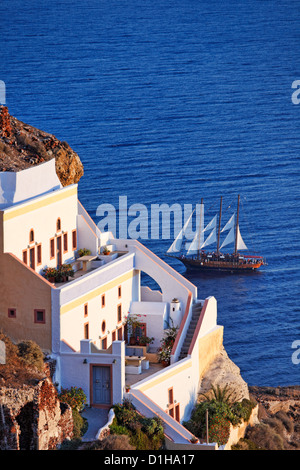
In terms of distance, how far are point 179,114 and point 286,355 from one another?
82.8m

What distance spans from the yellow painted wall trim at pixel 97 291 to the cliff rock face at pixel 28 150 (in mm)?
26752

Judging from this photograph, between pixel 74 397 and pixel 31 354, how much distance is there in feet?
10.8

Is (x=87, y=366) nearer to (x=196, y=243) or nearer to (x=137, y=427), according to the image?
(x=137, y=427)

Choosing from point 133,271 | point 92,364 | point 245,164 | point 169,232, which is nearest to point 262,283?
point 169,232

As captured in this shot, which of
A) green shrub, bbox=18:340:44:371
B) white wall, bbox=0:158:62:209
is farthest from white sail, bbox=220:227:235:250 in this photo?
green shrub, bbox=18:340:44:371

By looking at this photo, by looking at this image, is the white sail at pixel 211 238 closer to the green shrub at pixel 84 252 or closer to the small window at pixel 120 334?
the green shrub at pixel 84 252

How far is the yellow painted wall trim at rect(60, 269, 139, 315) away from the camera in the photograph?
2442 inches

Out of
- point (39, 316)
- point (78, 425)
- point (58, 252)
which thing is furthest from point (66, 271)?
point (78, 425)

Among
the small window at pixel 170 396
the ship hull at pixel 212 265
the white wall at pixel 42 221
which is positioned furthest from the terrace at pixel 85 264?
the ship hull at pixel 212 265

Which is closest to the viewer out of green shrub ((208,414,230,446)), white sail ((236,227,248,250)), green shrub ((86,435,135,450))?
green shrub ((86,435,135,450))

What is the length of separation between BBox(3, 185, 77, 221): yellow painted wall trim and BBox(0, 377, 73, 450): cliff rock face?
10.0m

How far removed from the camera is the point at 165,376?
63500mm

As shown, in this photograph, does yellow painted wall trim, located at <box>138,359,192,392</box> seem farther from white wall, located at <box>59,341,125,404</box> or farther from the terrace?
the terrace
